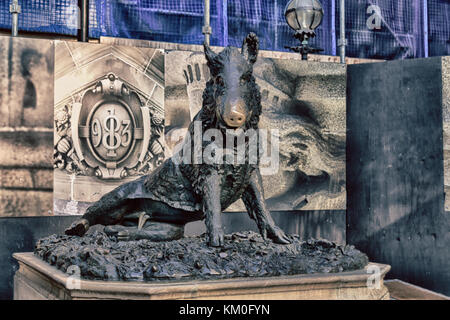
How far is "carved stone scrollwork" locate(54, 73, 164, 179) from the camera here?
4.41m

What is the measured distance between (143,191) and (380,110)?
104 inches

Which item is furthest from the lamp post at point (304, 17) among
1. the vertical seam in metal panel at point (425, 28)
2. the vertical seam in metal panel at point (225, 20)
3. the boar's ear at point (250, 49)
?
the vertical seam in metal panel at point (425, 28)

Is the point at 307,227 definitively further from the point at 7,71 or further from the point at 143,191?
the point at 7,71

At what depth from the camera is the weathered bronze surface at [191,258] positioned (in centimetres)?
264

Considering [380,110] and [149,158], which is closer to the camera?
[149,158]

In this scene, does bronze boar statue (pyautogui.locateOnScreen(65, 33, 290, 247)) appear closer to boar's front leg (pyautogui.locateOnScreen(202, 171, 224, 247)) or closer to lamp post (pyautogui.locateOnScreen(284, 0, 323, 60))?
boar's front leg (pyautogui.locateOnScreen(202, 171, 224, 247))

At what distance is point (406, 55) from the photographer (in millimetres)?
7582

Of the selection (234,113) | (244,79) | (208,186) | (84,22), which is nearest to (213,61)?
(244,79)

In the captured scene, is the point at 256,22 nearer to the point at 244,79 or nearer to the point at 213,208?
the point at 244,79

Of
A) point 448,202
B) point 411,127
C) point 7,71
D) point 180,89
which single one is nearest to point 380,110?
point 411,127

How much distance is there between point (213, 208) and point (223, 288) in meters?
0.50

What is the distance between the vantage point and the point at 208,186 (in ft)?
9.94

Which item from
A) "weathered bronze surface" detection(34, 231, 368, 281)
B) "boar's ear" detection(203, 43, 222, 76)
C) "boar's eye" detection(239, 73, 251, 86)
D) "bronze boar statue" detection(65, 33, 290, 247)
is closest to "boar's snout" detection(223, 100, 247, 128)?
"bronze boar statue" detection(65, 33, 290, 247)

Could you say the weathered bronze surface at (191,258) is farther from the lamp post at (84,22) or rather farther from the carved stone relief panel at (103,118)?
the lamp post at (84,22)
